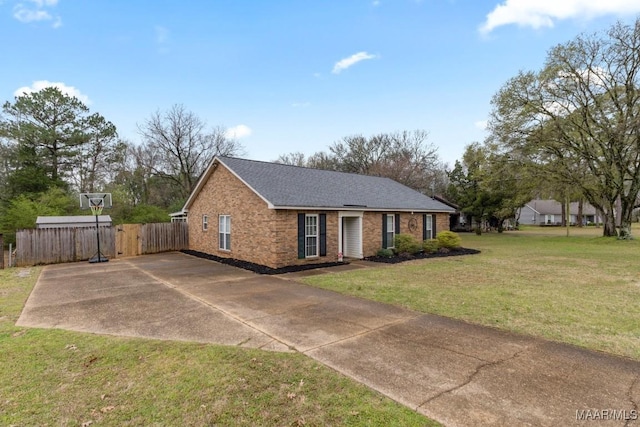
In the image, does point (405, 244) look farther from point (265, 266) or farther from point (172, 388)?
point (172, 388)

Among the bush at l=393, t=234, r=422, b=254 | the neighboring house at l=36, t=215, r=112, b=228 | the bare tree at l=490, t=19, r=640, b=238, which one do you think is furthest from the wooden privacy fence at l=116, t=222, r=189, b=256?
Result: the bare tree at l=490, t=19, r=640, b=238

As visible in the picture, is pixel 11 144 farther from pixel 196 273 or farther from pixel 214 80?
pixel 196 273

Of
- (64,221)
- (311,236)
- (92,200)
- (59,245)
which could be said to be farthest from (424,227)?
(64,221)

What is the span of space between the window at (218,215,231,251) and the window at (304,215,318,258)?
4069 millimetres

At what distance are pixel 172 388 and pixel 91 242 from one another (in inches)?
584

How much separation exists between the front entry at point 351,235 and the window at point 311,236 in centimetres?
170

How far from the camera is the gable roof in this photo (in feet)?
42.3

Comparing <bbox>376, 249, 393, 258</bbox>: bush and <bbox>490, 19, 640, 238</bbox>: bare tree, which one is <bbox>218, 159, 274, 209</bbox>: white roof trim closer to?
<bbox>376, 249, 393, 258</bbox>: bush

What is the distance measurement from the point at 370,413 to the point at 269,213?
31.1 ft

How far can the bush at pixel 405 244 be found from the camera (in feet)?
51.8

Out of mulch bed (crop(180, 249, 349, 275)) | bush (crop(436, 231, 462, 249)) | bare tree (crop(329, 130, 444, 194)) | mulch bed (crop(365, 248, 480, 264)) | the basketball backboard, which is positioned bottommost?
mulch bed (crop(365, 248, 480, 264))

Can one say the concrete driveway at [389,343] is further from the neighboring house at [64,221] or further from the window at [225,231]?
the neighboring house at [64,221]

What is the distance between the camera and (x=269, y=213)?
475 inches

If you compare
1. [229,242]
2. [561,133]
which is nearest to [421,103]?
[561,133]
